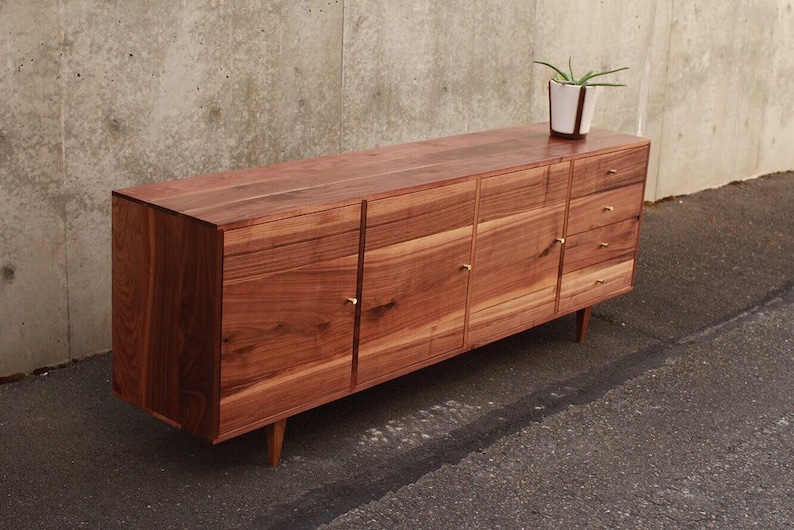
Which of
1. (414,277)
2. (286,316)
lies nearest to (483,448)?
(414,277)

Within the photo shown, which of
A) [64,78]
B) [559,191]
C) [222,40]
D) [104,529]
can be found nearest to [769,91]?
[559,191]

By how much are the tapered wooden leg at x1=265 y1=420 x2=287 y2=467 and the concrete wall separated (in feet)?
3.56

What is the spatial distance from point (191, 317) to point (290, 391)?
40 centimetres

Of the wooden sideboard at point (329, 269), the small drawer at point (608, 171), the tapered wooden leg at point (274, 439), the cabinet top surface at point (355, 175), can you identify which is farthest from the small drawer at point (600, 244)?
the tapered wooden leg at point (274, 439)

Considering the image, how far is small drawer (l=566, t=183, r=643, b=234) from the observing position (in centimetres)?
408

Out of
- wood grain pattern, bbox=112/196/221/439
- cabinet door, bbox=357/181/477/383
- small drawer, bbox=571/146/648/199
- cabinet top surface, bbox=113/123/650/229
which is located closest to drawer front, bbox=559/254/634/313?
small drawer, bbox=571/146/648/199

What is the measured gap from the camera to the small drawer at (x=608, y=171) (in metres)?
4.04

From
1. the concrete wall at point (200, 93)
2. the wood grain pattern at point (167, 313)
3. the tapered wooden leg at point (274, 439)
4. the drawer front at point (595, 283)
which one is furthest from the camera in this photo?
the drawer front at point (595, 283)

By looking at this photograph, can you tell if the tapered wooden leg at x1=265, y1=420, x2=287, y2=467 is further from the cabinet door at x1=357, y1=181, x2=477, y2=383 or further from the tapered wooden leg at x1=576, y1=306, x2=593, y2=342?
the tapered wooden leg at x1=576, y1=306, x2=593, y2=342

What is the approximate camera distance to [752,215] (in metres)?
6.61

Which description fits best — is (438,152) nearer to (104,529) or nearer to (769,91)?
(104,529)

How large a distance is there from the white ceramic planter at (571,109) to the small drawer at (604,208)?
27cm

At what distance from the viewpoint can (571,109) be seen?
420cm

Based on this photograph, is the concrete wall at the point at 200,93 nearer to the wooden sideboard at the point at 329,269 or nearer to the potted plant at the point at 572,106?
the wooden sideboard at the point at 329,269
